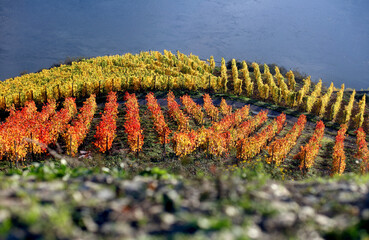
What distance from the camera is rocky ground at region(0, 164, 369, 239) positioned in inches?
223

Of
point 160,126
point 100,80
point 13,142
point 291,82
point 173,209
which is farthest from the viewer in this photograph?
point 291,82

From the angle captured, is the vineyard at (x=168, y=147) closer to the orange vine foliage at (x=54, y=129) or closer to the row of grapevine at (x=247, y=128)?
the orange vine foliage at (x=54, y=129)

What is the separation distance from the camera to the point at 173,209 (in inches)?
263

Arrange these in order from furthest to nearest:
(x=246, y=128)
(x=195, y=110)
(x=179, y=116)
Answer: (x=195, y=110), (x=179, y=116), (x=246, y=128)

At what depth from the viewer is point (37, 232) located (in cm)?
541

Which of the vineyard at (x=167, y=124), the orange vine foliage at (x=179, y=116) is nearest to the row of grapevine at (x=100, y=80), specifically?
the vineyard at (x=167, y=124)

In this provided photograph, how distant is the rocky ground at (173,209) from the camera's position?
568 cm

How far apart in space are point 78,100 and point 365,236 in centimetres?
4291

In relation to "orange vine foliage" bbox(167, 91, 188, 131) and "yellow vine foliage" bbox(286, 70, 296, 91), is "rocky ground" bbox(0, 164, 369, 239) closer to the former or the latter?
"orange vine foliage" bbox(167, 91, 188, 131)

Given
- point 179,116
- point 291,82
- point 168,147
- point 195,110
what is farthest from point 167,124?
point 291,82

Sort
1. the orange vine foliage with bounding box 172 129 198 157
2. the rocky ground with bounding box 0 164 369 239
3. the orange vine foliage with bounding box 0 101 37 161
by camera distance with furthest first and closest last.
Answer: the orange vine foliage with bounding box 172 129 198 157 < the orange vine foliage with bounding box 0 101 37 161 < the rocky ground with bounding box 0 164 369 239

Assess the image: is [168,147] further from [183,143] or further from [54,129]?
[54,129]

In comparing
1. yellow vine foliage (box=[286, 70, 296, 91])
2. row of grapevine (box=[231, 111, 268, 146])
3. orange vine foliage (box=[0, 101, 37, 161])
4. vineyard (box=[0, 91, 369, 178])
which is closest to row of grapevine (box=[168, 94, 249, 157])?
vineyard (box=[0, 91, 369, 178])

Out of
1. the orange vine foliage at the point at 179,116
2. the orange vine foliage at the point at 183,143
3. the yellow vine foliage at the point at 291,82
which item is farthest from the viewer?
the yellow vine foliage at the point at 291,82
